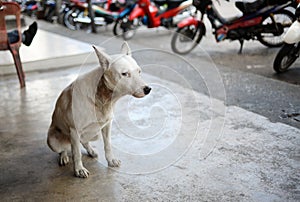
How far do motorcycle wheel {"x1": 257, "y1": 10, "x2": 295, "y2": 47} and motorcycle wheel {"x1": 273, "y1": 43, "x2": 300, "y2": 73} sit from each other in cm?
107

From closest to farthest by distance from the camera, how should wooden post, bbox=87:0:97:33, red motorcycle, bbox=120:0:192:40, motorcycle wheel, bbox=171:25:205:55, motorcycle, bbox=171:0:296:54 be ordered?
1. motorcycle, bbox=171:0:296:54
2. motorcycle wheel, bbox=171:25:205:55
3. red motorcycle, bbox=120:0:192:40
4. wooden post, bbox=87:0:97:33

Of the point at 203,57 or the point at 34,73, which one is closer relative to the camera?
the point at 34,73

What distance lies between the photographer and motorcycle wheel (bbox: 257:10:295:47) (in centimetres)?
591

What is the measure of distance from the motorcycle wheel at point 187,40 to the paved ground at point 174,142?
136cm

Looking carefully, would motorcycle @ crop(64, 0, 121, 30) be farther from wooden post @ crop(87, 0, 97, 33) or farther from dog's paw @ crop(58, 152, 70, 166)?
dog's paw @ crop(58, 152, 70, 166)

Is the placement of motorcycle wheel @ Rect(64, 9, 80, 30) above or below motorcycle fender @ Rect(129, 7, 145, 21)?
below

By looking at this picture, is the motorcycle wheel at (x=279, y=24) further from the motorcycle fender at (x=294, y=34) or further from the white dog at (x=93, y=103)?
the white dog at (x=93, y=103)

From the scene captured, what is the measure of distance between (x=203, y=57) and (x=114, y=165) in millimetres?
3672

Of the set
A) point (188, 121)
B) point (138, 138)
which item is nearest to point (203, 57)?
point (188, 121)

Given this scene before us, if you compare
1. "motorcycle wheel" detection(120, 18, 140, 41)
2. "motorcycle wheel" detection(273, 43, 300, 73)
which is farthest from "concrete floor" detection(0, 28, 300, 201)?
"motorcycle wheel" detection(120, 18, 140, 41)

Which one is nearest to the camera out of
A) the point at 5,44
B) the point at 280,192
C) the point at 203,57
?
the point at 280,192

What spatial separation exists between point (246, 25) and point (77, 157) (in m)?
4.22

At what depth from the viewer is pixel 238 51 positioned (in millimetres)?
6406

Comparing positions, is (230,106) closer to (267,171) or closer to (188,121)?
(188,121)
